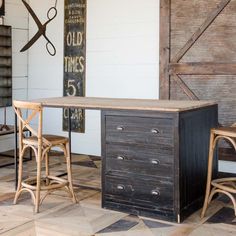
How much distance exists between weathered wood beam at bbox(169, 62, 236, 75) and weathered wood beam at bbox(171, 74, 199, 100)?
6 cm

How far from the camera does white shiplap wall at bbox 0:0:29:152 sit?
692cm

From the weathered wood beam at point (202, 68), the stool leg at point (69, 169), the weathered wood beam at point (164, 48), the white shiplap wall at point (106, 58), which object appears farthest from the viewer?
the white shiplap wall at point (106, 58)

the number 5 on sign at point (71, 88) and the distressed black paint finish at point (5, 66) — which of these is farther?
the number 5 on sign at point (71, 88)

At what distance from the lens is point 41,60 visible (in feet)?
23.4

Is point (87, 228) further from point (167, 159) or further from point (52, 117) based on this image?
point (52, 117)

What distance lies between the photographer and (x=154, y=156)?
384 cm

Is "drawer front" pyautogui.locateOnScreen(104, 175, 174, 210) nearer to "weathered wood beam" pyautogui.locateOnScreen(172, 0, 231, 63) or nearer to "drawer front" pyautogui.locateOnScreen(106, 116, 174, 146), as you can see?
"drawer front" pyautogui.locateOnScreen(106, 116, 174, 146)

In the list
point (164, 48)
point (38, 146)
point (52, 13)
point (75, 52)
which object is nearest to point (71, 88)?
point (75, 52)

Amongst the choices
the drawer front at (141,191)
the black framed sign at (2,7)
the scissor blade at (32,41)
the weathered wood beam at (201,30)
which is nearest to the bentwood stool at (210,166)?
the drawer front at (141,191)

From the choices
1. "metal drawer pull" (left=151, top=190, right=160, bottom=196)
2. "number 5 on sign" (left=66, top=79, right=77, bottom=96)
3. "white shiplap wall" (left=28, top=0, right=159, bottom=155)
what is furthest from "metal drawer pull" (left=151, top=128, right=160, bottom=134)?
"number 5 on sign" (left=66, top=79, right=77, bottom=96)

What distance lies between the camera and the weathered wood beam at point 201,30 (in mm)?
5367

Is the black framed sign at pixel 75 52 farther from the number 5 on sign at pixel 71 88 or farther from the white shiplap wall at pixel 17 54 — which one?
the white shiplap wall at pixel 17 54

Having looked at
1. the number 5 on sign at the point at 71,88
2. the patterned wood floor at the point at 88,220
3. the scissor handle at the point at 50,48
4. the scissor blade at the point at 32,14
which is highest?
the scissor blade at the point at 32,14

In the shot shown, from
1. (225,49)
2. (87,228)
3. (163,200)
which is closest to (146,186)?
(163,200)
